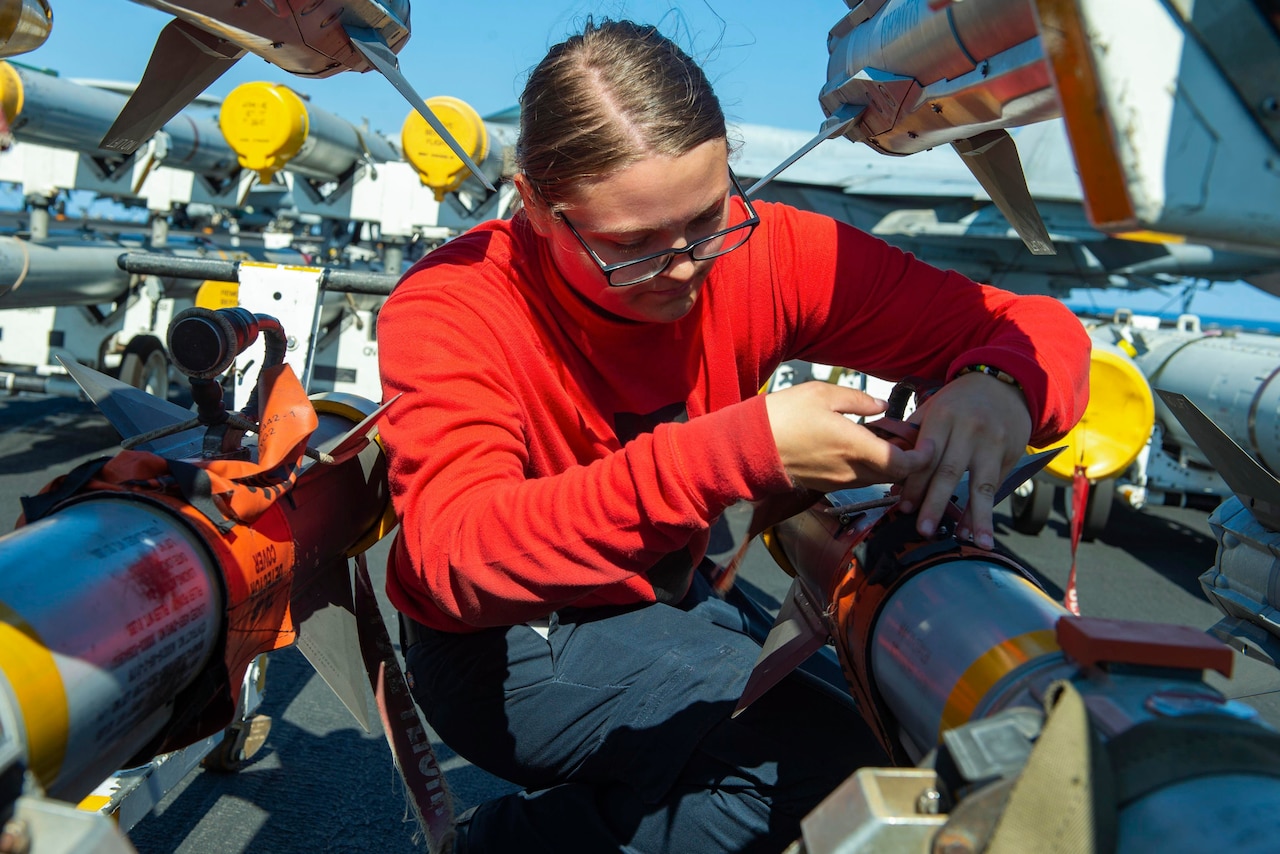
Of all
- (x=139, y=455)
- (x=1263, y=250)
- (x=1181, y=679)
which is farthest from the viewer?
(x=139, y=455)

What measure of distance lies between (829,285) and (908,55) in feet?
1.51

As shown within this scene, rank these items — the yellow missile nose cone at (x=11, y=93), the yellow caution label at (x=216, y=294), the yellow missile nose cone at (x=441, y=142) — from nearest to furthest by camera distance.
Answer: the yellow caution label at (x=216, y=294), the yellow missile nose cone at (x=11, y=93), the yellow missile nose cone at (x=441, y=142)

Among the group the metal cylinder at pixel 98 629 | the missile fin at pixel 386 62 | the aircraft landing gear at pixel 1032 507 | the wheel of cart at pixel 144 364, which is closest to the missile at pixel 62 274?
the wheel of cart at pixel 144 364

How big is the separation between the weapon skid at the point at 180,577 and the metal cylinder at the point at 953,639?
70cm

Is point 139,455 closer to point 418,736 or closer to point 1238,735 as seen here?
point 418,736

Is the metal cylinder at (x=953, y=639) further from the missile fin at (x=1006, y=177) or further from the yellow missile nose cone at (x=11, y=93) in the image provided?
the yellow missile nose cone at (x=11, y=93)

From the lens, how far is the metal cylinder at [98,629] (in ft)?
2.71

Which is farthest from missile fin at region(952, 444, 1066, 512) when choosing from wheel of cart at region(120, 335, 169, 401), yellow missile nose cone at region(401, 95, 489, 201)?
wheel of cart at region(120, 335, 169, 401)

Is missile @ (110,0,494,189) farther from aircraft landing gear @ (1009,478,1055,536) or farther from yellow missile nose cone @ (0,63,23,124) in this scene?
aircraft landing gear @ (1009,478,1055,536)

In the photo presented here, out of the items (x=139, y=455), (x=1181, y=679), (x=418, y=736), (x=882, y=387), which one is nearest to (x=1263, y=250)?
(x=1181, y=679)

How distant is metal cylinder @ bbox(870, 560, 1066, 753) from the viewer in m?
0.90

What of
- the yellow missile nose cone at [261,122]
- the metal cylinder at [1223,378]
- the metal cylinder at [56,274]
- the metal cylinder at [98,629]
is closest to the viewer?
the metal cylinder at [98,629]

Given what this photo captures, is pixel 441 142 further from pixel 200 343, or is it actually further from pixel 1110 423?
pixel 200 343

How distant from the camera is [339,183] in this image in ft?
21.6
